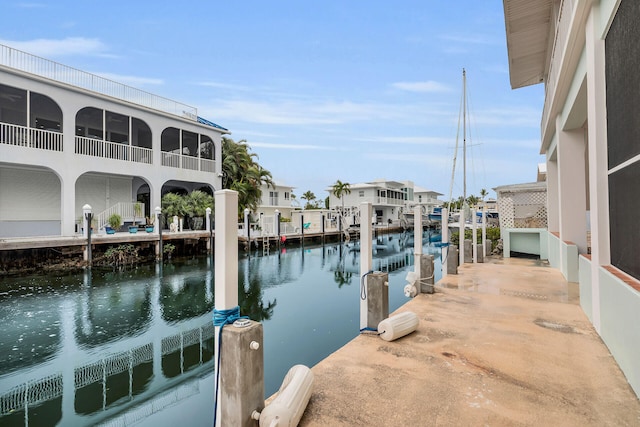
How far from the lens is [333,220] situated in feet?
118

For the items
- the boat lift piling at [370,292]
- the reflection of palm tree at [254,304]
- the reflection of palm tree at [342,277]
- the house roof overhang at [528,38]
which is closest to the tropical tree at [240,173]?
the reflection of palm tree at [342,277]

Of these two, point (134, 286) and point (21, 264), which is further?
point (21, 264)

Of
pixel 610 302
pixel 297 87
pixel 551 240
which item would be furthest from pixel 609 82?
pixel 297 87

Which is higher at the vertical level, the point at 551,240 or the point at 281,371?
the point at 551,240

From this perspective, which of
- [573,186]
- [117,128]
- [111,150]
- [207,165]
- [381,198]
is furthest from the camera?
[381,198]

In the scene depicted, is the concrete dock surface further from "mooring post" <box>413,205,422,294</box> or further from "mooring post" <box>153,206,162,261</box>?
"mooring post" <box>153,206,162,261</box>

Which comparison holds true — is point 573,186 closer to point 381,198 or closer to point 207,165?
point 207,165

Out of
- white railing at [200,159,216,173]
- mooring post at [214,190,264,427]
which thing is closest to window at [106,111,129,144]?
white railing at [200,159,216,173]

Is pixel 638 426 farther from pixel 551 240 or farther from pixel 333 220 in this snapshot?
pixel 333 220

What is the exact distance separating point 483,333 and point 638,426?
2.02m

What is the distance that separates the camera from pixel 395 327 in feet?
13.5

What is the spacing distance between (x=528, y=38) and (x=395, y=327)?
10.7 metres

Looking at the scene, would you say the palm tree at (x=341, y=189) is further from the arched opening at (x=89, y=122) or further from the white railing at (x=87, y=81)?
the arched opening at (x=89, y=122)

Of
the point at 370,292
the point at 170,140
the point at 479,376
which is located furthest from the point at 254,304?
the point at 170,140
